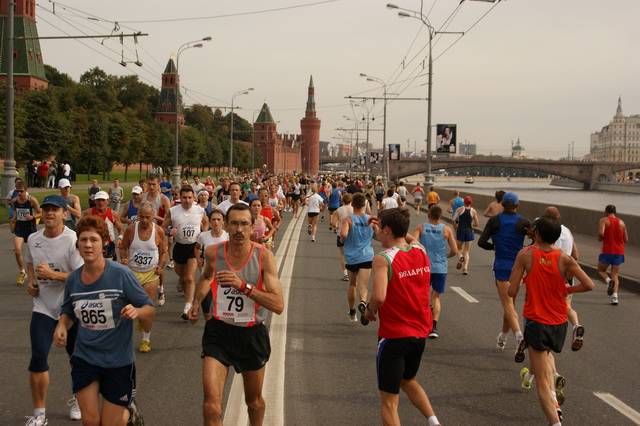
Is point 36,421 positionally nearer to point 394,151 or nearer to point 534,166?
point 394,151

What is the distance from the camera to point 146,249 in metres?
8.46

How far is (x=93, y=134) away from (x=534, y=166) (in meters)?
83.5

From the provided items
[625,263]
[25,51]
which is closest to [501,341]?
[625,263]

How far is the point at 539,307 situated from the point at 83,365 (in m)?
3.21

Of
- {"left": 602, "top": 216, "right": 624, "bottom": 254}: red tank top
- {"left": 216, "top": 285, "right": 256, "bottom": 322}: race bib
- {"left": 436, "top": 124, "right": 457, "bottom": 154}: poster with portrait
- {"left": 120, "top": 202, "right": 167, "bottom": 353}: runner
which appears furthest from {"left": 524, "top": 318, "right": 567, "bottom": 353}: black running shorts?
{"left": 436, "top": 124, "right": 457, "bottom": 154}: poster with portrait

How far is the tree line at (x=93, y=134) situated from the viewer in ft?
159

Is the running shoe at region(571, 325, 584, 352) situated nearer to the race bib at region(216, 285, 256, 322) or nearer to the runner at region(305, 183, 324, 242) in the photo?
the race bib at region(216, 285, 256, 322)

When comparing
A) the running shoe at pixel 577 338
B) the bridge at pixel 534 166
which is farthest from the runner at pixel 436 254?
the bridge at pixel 534 166

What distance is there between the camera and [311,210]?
22375 millimetres

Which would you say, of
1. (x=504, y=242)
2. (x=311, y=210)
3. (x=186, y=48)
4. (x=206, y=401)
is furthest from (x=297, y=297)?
(x=186, y=48)

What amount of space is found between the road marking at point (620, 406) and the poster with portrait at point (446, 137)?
37001mm

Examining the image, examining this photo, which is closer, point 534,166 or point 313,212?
point 313,212

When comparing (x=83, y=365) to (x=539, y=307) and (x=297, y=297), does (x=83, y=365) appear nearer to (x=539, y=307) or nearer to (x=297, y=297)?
(x=539, y=307)

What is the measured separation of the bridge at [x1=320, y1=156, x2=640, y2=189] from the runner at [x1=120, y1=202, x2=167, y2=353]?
109 m
